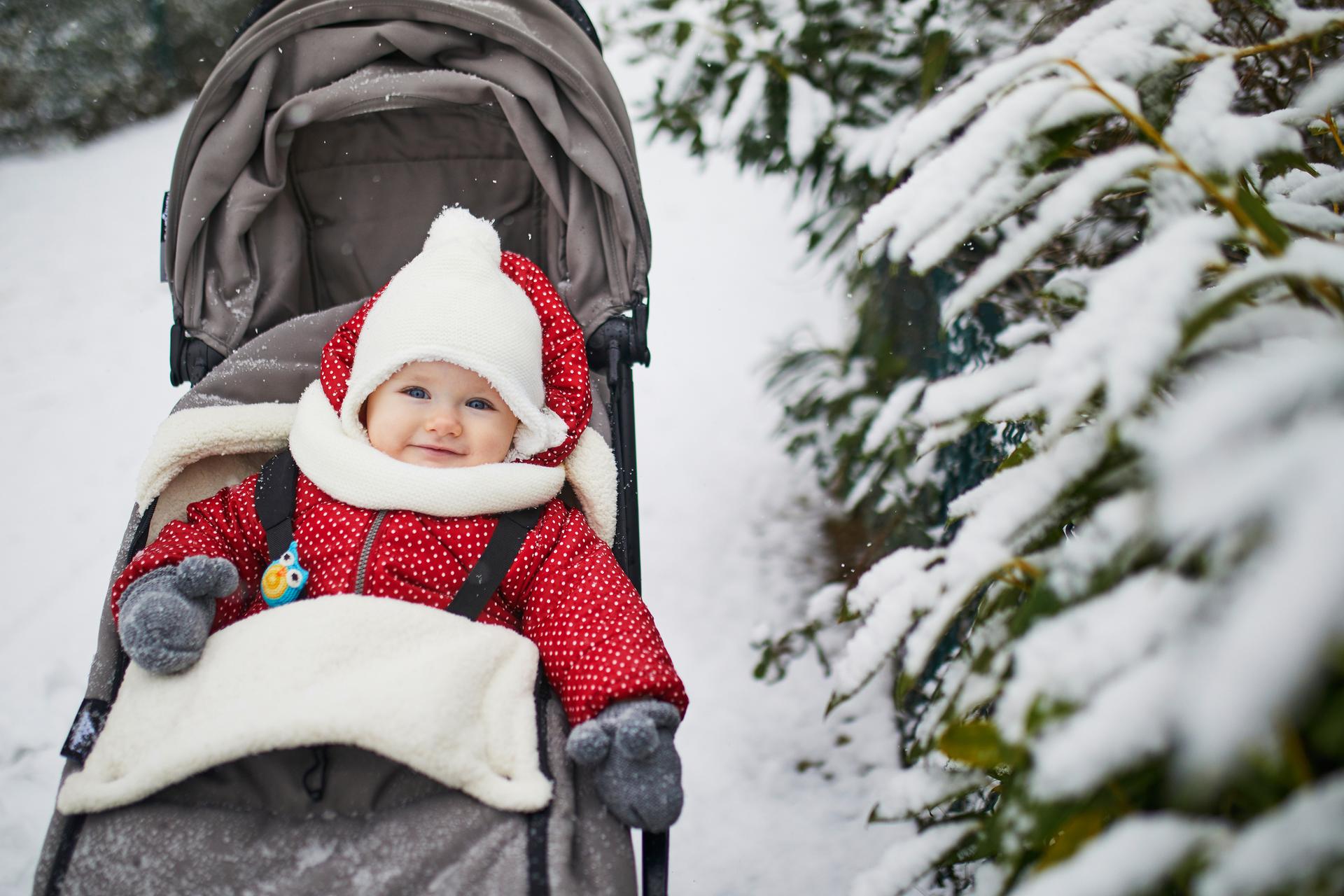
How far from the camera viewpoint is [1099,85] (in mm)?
799

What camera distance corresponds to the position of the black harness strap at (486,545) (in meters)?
1.43

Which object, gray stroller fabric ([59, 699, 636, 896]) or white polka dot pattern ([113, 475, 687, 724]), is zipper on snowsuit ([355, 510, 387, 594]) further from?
gray stroller fabric ([59, 699, 636, 896])

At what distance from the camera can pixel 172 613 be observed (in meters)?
1.18

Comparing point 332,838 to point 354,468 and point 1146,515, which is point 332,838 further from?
point 1146,515

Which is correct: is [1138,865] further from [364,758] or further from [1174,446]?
[364,758]

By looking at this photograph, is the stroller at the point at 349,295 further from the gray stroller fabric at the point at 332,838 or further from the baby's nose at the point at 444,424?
the baby's nose at the point at 444,424

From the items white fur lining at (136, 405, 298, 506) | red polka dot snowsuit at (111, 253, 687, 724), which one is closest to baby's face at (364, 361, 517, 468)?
red polka dot snowsuit at (111, 253, 687, 724)

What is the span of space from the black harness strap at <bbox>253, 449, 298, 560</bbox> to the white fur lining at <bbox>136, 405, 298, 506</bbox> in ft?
0.24

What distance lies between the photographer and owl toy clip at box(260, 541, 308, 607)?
1.41 meters

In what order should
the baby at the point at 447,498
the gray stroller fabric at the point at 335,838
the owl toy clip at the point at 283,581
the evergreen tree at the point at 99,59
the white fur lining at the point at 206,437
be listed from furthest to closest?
1. the evergreen tree at the point at 99,59
2. the white fur lining at the point at 206,437
3. the owl toy clip at the point at 283,581
4. the baby at the point at 447,498
5. the gray stroller fabric at the point at 335,838

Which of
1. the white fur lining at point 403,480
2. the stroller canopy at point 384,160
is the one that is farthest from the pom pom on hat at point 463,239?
the white fur lining at point 403,480

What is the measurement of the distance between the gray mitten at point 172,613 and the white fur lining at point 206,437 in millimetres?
325

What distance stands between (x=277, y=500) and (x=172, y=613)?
15.3 inches

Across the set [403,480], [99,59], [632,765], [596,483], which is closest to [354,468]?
[403,480]
